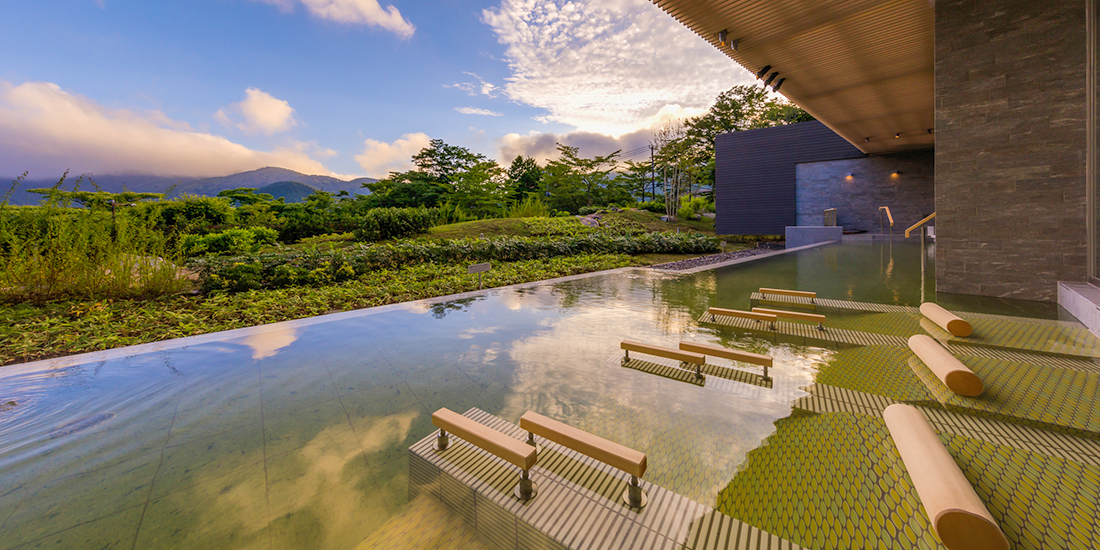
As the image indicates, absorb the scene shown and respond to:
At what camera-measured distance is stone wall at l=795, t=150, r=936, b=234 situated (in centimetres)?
1728

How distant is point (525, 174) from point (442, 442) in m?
35.3

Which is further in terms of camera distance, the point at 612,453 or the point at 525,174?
the point at 525,174

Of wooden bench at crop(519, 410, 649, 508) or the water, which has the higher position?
wooden bench at crop(519, 410, 649, 508)

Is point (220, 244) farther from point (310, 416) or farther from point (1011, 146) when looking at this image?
point (1011, 146)

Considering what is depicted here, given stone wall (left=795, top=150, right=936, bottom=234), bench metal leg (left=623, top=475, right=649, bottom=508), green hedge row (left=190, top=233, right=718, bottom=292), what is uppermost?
stone wall (left=795, top=150, right=936, bottom=234)

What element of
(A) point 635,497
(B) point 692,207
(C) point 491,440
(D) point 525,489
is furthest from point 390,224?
(B) point 692,207

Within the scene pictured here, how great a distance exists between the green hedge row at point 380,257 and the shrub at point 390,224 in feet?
7.64

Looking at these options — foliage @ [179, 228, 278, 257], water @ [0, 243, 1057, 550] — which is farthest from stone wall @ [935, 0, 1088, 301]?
foliage @ [179, 228, 278, 257]

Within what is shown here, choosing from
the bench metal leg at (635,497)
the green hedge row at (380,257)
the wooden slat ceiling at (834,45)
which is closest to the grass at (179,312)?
the green hedge row at (380,257)

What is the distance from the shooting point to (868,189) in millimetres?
18375

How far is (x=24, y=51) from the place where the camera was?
12.5 meters

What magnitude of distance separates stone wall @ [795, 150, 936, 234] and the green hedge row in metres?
10.1

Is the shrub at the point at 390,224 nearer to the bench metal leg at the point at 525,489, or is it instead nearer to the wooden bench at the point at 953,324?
the bench metal leg at the point at 525,489

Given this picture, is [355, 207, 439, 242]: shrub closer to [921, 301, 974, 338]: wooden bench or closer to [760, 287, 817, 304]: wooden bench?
[760, 287, 817, 304]: wooden bench
